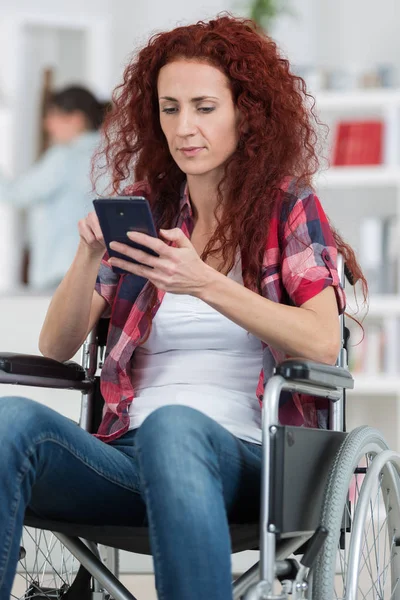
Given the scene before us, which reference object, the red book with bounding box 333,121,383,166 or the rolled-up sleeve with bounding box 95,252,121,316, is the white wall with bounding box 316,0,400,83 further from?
the rolled-up sleeve with bounding box 95,252,121,316

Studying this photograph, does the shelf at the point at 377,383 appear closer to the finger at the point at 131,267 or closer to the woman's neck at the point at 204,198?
the woman's neck at the point at 204,198

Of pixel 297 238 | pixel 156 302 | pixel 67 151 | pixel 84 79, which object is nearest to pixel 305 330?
pixel 297 238

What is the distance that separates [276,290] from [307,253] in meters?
0.07

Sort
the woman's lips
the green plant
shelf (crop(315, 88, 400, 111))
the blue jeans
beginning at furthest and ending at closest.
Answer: the green plant < shelf (crop(315, 88, 400, 111)) < the woman's lips < the blue jeans

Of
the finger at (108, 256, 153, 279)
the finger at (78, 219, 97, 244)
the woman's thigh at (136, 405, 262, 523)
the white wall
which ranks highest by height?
the white wall

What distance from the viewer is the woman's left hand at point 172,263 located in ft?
4.35

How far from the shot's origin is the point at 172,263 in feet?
4.37

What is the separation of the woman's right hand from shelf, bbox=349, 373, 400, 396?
2498 millimetres

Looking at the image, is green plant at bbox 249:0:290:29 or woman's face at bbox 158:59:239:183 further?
green plant at bbox 249:0:290:29

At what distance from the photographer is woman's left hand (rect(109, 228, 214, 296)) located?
52.2 inches

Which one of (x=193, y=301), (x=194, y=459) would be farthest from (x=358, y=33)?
(x=194, y=459)

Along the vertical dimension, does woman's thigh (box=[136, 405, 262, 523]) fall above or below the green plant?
below

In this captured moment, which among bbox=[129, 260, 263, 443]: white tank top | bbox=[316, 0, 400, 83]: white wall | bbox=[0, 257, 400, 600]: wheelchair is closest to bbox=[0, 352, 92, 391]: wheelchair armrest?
bbox=[0, 257, 400, 600]: wheelchair

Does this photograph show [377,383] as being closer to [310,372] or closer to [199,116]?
[199,116]
